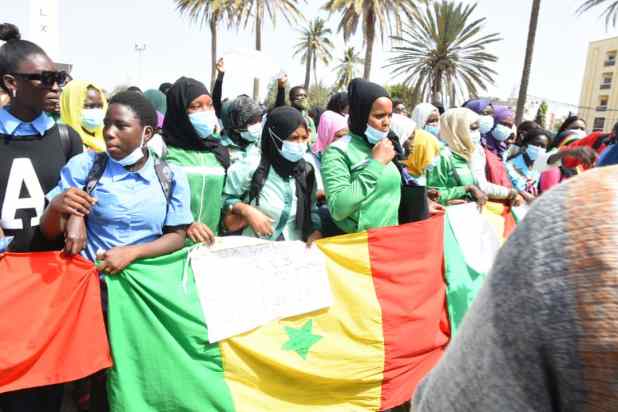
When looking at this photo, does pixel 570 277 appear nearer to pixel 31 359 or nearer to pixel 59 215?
pixel 59 215

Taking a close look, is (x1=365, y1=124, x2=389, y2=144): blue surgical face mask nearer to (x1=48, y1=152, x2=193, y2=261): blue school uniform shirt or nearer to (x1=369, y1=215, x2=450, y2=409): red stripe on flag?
(x1=369, y1=215, x2=450, y2=409): red stripe on flag

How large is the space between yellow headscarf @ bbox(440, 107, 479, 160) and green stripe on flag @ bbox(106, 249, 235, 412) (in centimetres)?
299

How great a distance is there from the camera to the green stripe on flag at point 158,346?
2404 mm

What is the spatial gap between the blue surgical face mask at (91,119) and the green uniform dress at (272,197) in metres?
1.72

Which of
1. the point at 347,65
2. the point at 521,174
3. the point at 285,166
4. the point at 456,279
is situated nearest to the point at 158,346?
the point at 285,166

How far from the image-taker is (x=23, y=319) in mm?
2258

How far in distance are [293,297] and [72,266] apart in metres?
1.23

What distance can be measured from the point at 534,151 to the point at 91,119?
4980mm

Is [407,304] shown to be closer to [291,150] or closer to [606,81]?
[291,150]

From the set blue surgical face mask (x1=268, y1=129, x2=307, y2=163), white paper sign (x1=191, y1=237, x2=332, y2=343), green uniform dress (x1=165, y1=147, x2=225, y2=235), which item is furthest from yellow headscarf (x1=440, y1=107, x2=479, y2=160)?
green uniform dress (x1=165, y1=147, x2=225, y2=235)

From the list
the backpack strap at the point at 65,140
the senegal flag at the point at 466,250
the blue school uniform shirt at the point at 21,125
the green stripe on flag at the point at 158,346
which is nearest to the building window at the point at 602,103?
the senegal flag at the point at 466,250

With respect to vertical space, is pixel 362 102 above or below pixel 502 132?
above

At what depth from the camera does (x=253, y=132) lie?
14.7ft

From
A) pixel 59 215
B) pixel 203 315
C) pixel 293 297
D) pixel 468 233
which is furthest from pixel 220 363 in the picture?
pixel 468 233
